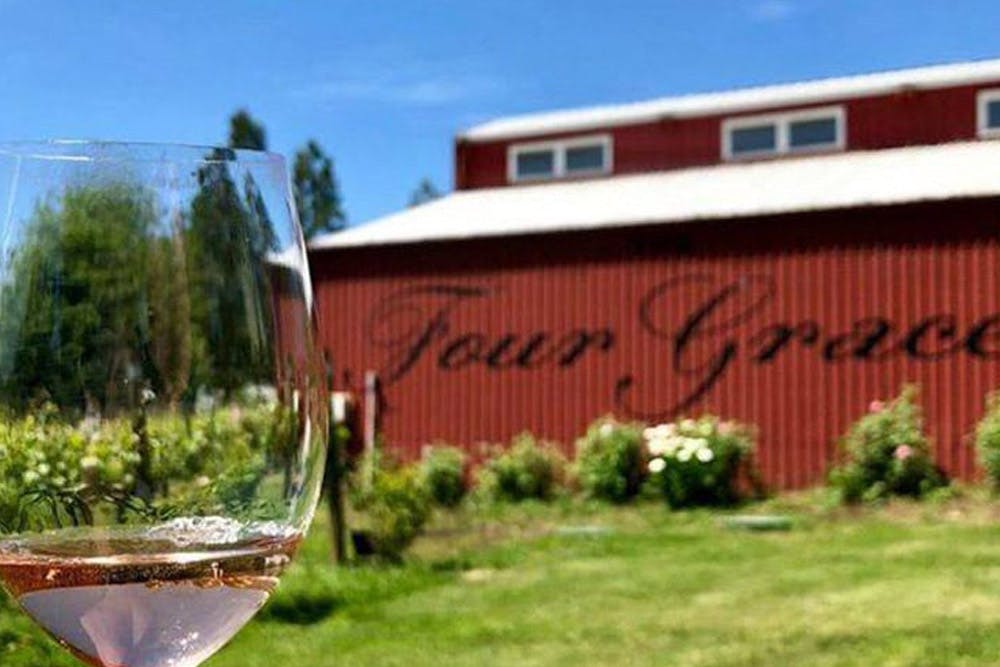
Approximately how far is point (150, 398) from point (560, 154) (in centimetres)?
2102

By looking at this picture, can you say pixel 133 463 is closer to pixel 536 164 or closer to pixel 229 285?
pixel 229 285

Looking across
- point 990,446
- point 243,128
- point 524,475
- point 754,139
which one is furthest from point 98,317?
point 243,128

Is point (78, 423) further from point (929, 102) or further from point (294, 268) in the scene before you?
point (929, 102)

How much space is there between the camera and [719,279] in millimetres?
16906

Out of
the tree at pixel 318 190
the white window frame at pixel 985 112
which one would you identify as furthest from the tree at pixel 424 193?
the white window frame at pixel 985 112

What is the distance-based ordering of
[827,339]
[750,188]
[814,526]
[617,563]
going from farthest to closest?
[750,188] < [827,339] < [814,526] < [617,563]

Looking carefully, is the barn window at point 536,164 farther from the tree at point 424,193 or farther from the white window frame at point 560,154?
the tree at point 424,193

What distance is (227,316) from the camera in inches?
36.4

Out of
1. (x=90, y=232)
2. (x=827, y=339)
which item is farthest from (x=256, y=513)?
(x=827, y=339)

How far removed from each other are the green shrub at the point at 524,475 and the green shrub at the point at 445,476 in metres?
0.48

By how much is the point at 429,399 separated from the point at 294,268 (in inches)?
683

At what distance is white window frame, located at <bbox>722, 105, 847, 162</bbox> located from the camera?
1977 centimetres

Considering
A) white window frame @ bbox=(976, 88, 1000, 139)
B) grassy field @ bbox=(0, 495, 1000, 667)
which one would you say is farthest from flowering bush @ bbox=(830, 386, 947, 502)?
white window frame @ bbox=(976, 88, 1000, 139)

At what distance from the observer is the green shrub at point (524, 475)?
16250 mm
